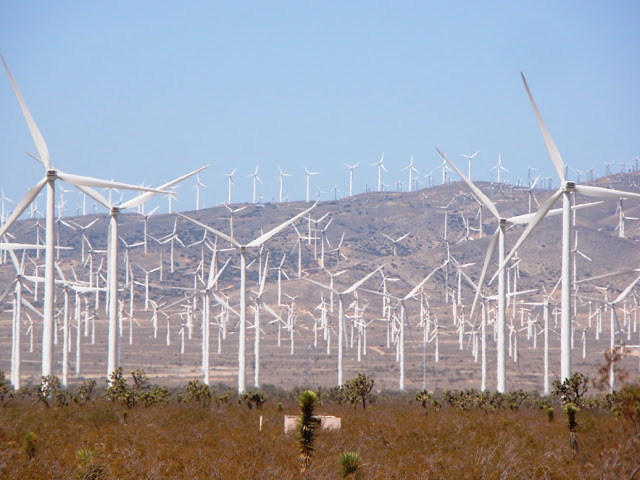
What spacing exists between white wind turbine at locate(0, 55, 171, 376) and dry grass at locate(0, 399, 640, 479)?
13.4 ft

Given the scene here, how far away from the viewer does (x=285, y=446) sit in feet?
85.6

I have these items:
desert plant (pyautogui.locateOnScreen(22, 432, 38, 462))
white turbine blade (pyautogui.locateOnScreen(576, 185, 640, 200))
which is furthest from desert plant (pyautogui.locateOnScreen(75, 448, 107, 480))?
white turbine blade (pyautogui.locateOnScreen(576, 185, 640, 200))

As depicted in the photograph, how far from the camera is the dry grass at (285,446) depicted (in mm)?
20516

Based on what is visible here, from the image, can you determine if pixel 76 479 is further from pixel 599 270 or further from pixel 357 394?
pixel 599 270

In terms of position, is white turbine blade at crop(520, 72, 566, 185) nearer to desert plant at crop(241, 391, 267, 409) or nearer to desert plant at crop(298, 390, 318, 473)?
desert plant at crop(241, 391, 267, 409)

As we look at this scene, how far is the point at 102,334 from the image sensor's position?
14950 centimetres

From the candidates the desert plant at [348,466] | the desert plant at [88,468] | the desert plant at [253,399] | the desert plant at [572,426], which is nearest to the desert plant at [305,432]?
the desert plant at [348,466]

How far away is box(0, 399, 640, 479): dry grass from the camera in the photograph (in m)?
20.5

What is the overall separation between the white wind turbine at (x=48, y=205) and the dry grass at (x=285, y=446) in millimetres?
4096

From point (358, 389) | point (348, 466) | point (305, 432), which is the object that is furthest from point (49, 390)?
point (348, 466)

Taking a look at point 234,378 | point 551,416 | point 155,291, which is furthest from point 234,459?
point 155,291

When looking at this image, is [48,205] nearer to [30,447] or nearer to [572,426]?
[30,447]

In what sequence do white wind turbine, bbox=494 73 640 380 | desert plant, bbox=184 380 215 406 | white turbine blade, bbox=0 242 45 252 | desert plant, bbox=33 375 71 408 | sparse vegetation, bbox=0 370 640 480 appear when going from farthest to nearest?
white turbine blade, bbox=0 242 45 252 → desert plant, bbox=184 380 215 406 → desert plant, bbox=33 375 71 408 → white wind turbine, bbox=494 73 640 380 → sparse vegetation, bbox=0 370 640 480

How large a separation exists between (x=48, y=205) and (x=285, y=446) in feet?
67.5
